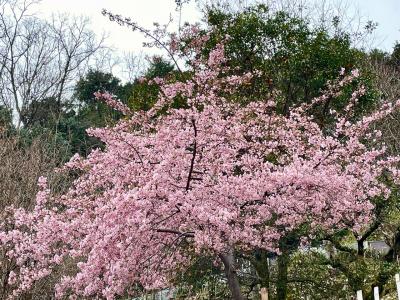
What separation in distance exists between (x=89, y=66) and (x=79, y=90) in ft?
3.86

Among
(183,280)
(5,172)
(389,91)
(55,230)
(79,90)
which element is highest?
(79,90)

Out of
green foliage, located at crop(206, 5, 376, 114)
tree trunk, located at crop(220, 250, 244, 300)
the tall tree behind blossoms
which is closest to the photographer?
the tall tree behind blossoms

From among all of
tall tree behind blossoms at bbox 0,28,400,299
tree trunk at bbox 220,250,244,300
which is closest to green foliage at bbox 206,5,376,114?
tall tree behind blossoms at bbox 0,28,400,299

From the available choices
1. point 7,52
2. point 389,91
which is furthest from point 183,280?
point 7,52

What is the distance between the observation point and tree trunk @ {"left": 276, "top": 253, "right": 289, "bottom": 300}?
658 centimetres

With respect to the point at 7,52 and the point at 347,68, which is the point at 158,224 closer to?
the point at 347,68

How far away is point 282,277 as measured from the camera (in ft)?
21.8

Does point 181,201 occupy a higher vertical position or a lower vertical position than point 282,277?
higher

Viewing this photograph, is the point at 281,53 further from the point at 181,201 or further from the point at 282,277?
the point at 181,201

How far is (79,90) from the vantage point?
21.7m

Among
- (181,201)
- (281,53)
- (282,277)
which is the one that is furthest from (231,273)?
(281,53)

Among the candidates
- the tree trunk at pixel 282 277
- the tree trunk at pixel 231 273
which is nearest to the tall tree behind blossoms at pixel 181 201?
the tree trunk at pixel 231 273

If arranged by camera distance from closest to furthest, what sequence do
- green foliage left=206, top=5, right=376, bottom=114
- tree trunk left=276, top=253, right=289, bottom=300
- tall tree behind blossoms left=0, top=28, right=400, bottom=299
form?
tall tree behind blossoms left=0, top=28, right=400, bottom=299 → tree trunk left=276, top=253, right=289, bottom=300 → green foliage left=206, top=5, right=376, bottom=114

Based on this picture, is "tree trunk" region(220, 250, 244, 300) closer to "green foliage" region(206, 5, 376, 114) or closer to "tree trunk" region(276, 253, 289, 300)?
"tree trunk" region(276, 253, 289, 300)
